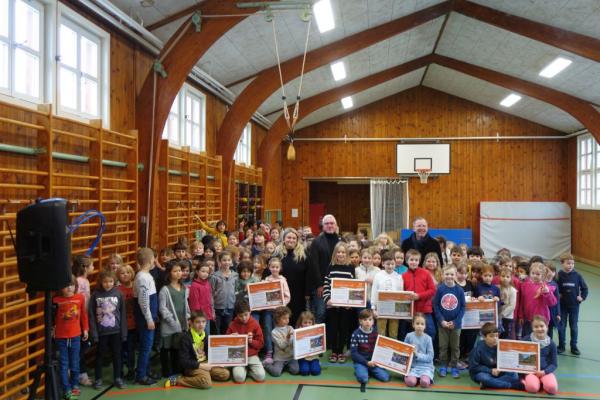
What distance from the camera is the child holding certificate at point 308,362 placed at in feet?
16.0

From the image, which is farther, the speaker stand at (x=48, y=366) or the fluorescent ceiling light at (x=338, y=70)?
the fluorescent ceiling light at (x=338, y=70)

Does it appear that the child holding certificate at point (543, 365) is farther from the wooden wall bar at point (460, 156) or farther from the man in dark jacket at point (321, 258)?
the wooden wall bar at point (460, 156)

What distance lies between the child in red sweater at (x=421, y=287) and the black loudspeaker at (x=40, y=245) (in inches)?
140

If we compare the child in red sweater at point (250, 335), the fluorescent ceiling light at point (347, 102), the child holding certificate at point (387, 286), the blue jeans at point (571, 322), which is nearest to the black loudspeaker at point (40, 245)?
the child in red sweater at point (250, 335)

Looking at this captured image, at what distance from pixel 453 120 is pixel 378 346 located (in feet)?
40.8

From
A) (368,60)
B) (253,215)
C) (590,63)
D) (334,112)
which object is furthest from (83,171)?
(334,112)

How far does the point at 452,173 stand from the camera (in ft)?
50.9

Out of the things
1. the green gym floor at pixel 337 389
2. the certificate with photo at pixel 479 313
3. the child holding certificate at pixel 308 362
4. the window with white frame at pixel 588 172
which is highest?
the window with white frame at pixel 588 172

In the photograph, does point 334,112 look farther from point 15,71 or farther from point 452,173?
point 15,71

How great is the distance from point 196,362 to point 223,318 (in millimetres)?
827

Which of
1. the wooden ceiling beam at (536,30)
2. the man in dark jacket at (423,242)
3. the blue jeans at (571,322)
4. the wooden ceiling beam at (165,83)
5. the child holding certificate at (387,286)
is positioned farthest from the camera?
the wooden ceiling beam at (536,30)

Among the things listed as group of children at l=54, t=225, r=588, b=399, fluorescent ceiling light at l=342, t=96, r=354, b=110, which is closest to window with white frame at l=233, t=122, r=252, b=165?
fluorescent ceiling light at l=342, t=96, r=354, b=110

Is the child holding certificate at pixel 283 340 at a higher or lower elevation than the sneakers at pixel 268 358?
higher

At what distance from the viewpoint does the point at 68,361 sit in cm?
421
